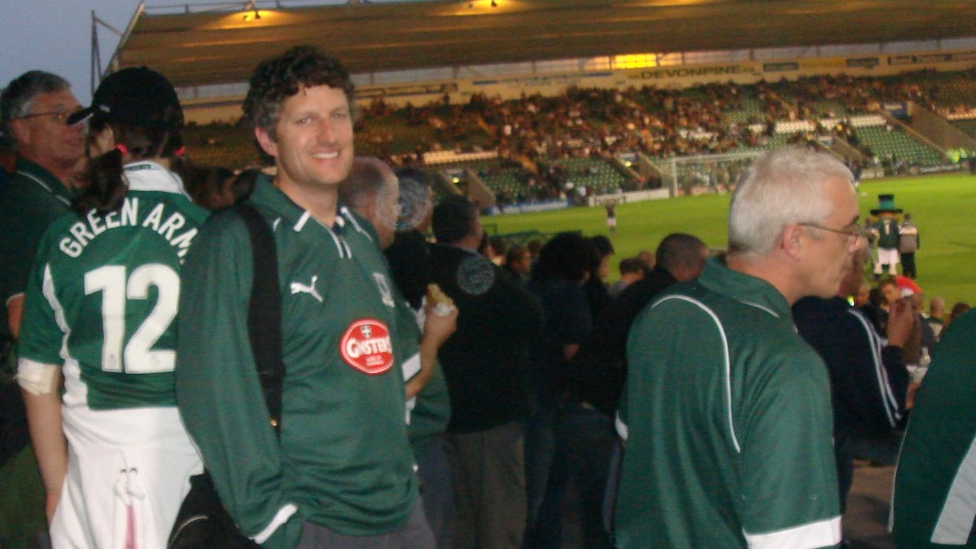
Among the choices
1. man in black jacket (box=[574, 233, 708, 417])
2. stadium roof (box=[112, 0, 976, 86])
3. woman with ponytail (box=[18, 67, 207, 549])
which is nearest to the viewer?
woman with ponytail (box=[18, 67, 207, 549])

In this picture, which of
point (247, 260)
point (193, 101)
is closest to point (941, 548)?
point (247, 260)

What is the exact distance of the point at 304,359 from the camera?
226 centimetres

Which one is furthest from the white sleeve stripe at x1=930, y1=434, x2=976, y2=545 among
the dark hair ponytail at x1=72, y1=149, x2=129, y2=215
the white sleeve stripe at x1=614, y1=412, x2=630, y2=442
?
the dark hair ponytail at x1=72, y1=149, x2=129, y2=215

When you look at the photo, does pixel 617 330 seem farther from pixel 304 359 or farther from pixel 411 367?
pixel 304 359

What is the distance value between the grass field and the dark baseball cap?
1391 centimetres

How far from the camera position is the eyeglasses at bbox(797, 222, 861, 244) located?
2.26 meters

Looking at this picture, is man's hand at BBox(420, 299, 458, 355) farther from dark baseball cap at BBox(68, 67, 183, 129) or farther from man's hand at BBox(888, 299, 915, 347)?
man's hand at BBox(888, 299, 915, 347)

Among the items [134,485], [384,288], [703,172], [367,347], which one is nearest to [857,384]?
[384,288]

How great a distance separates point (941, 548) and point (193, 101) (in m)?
45.2

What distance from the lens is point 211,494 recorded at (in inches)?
91.6

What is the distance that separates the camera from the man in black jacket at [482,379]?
4797mm

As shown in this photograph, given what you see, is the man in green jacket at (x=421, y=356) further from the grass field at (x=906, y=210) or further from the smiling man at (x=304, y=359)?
the grass field at (x=906, y=210)

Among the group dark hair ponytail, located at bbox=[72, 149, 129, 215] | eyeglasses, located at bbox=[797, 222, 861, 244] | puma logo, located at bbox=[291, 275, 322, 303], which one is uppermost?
dark hair ponytail, located at bbox=[72, 149, 129, 215]

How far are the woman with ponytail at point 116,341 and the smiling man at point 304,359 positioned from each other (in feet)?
1.26
